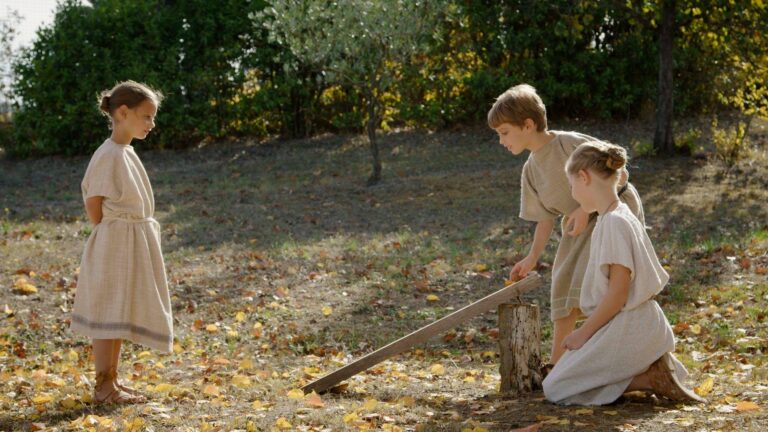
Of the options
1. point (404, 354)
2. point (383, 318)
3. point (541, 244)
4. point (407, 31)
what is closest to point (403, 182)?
point (407, 31)

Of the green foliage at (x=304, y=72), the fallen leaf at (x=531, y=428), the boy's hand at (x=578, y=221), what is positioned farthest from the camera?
the green foliage at (x=304, y=72)

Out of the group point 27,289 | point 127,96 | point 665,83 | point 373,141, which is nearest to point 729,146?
point 665,83

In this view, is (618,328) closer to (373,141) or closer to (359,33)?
(359,33)

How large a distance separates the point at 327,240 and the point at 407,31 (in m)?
3.85

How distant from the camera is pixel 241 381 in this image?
17.7 ft

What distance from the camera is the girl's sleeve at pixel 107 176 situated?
4.77 metres

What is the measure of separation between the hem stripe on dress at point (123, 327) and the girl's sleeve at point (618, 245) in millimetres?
2287

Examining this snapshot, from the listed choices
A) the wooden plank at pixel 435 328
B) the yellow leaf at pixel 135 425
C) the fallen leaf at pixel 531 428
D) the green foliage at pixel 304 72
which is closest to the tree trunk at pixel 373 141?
the green foliage at pixel 304 72

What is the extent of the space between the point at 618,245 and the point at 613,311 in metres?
0.30

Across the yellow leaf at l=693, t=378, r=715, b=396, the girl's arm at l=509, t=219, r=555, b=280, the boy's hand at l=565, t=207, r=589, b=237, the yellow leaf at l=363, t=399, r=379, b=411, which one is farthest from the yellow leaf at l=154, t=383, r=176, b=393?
the yellow leaf at l=693, t=378, r=715, b=396

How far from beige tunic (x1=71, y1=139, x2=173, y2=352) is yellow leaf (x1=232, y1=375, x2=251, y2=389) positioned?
586mm

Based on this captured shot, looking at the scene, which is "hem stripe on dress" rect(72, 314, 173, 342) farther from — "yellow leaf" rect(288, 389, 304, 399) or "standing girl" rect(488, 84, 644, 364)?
"standing girl" rect(488, 84, 644, 364)

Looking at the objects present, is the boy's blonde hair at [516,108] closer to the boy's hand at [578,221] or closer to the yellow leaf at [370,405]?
the boy's hand at [578,221]

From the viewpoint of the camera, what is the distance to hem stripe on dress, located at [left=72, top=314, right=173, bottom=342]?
480 centimetres
